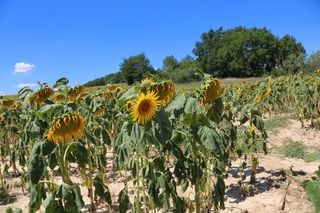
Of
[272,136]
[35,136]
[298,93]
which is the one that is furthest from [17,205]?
[298,93]

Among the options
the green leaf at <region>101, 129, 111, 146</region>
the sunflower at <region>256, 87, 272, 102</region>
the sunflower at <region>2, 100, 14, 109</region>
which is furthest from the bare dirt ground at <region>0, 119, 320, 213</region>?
the sunflower at <region>2, 100, 14, 109</region>

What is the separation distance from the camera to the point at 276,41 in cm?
5616

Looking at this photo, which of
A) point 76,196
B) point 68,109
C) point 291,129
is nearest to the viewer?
point 76,196

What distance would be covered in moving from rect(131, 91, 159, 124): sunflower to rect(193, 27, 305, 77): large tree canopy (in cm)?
5203

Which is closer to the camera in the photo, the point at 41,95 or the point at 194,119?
the point at 194,119

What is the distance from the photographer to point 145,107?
7.63 ft

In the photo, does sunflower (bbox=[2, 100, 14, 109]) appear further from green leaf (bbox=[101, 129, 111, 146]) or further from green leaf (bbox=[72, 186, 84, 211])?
green leaf (bbox=[72, 186, 84, 211])

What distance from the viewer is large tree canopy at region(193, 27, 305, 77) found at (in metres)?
54.5

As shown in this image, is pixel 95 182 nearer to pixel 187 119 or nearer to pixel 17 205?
pixel 187 119

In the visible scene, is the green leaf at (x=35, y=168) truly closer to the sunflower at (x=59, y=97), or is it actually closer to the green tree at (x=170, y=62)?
the sunflower at (x=59, y=97)

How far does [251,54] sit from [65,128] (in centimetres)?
5461

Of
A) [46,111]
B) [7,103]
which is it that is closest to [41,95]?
Answer: [46,111]

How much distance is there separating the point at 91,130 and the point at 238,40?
54099 mm

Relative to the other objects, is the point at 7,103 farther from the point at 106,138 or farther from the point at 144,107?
the point at 144,107
